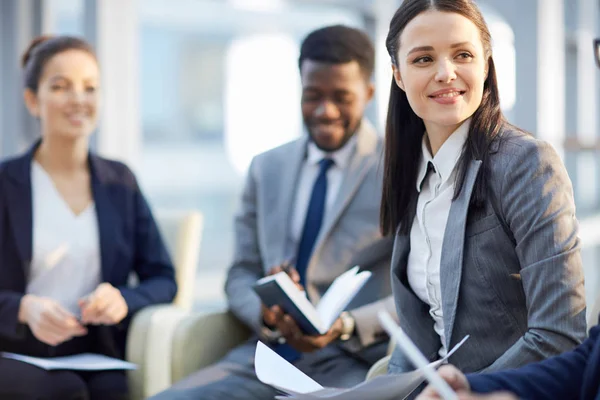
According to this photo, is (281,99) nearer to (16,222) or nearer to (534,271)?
(16,222)

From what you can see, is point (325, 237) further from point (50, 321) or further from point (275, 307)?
point (50, 321)

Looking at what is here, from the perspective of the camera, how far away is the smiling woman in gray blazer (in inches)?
54.8

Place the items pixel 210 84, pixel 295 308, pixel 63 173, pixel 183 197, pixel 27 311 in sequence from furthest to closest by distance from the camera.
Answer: pixel 210 84 < pixel 183 197 < pixel 63 173 < pixel 27 311 < pixel 295 308

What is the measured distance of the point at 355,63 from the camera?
2.33 meters

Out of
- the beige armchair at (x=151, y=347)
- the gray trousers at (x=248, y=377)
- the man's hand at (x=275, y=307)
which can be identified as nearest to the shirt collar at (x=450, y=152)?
the man's hand at (x=275, y=307)

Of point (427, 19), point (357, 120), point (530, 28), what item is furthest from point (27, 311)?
point (530, 28)

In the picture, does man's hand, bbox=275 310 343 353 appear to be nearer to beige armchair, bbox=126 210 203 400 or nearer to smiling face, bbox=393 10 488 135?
beige armchair, bbox=126 210 203 400

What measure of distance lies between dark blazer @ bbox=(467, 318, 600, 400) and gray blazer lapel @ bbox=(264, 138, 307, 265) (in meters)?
1.15

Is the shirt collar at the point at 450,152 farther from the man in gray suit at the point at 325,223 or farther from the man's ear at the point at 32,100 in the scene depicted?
the man's ear at the point at 32,100

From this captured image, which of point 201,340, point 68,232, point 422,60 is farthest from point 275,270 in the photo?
point 422,60

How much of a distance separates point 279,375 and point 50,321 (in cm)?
110

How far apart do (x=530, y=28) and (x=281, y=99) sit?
4.98 metres

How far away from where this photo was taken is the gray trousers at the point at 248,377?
211 centimetres

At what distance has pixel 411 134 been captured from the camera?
5.71 feet
